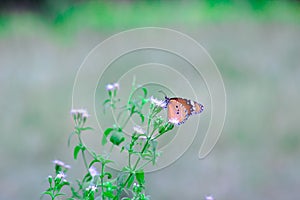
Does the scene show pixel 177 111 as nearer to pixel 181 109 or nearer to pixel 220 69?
pixel 181 109

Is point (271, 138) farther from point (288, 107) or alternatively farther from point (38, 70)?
point (38, 70)

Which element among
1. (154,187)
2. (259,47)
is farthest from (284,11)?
(154,187)

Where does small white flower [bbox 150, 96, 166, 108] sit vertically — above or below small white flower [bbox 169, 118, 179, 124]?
above

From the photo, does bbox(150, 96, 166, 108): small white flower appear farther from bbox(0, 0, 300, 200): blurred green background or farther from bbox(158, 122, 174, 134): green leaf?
bbox(0, 0, 300, 200): blurred green background

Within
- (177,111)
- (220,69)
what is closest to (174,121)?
(177,111)

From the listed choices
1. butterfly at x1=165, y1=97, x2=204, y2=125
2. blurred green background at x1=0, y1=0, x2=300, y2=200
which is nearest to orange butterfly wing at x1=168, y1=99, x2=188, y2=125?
butterfly at x1=165, y1=97, x2=204, y2=125

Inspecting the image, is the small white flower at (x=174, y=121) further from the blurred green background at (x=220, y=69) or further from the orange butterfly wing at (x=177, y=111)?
the blurred green background at (x=220, y=69)

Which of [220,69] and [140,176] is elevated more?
[220,69]

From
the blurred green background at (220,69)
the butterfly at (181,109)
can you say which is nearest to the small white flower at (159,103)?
the butterfly at (181,109)
